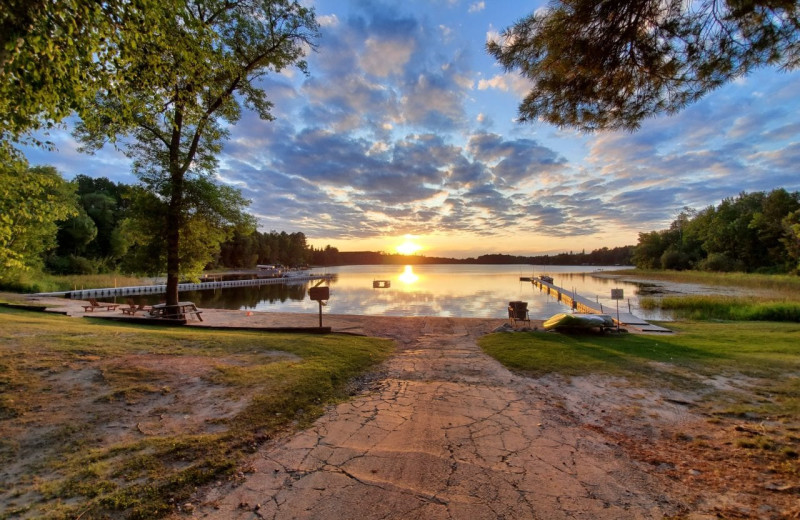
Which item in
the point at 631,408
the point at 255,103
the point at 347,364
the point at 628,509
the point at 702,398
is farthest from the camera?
the point at 255,103

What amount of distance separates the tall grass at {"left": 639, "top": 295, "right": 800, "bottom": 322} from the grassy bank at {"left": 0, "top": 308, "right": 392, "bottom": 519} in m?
19.5

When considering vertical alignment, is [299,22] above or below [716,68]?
above

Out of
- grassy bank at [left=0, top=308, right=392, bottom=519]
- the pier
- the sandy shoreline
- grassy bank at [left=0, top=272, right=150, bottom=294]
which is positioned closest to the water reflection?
the pier

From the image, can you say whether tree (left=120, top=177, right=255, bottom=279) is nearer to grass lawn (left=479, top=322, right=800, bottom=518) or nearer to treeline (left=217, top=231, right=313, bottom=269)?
grass lawn (left=479, top=322, right=800, bottom=518)

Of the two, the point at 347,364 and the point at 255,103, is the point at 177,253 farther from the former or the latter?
the point at 347,364

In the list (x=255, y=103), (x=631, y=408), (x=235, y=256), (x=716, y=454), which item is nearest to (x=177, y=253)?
(x=255, y=103)

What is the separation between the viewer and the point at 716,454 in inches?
141

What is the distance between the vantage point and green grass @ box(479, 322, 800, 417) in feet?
19.3

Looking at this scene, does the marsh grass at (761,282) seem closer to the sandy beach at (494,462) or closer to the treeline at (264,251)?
the sandy beach at (494,462)

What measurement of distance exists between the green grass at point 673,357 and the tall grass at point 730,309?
21.3ft

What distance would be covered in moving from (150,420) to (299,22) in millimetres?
14040

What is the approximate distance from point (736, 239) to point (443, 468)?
275ft

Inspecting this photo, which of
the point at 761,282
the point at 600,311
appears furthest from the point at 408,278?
the point at 600,311

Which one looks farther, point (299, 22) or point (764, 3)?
point (299, 22)
